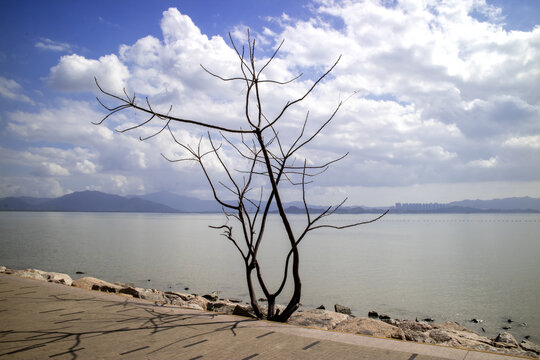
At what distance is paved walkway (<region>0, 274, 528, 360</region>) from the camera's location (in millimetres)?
3225

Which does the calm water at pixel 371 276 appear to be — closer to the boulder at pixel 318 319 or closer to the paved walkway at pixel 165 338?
the boulder at pixel 318 319

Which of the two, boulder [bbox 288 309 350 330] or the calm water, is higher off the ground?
boulder [bbox 288 309 350 330]

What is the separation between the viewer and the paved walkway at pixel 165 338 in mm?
3225

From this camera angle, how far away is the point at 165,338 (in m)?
3.67

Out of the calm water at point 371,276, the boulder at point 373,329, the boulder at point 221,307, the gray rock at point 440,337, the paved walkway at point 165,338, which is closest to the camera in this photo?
the paved walkway at point 165,338

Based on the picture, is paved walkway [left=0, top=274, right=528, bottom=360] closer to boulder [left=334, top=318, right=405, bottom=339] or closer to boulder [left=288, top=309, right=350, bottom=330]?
boulder [left=334, top=318, right=405, bottom=339]

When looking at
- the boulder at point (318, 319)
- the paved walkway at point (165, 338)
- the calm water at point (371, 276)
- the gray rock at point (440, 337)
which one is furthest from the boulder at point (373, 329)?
the calm water at point (371, 276)

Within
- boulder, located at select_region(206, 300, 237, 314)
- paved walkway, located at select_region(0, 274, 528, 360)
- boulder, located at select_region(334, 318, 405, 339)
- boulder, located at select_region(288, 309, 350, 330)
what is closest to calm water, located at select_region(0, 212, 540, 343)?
boulder, located at select_region(206, 300, 237, 314)

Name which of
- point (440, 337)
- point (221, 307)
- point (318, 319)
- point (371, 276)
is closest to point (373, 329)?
point (318, 319)

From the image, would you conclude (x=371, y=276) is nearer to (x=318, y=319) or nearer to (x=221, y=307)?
(x=221, y=307)

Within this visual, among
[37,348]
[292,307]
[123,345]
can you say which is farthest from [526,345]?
[37,348]

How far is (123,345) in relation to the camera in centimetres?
347

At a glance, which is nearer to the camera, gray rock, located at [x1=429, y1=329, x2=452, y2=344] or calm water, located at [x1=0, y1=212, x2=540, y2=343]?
gray rock, located at [x1=429, y1=329, x2=452, y2=344]

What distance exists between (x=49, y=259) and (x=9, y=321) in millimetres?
21974
